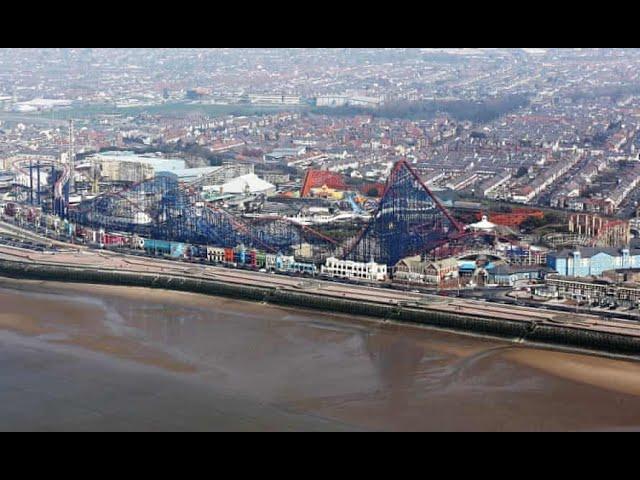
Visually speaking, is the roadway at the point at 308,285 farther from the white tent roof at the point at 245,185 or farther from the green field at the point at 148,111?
the green field at the point at 148,111

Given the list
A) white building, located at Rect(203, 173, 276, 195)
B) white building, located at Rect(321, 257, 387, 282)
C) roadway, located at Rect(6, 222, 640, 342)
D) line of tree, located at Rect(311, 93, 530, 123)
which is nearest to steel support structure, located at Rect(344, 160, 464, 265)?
white building, located at Rect(321, 257, 387, 282)

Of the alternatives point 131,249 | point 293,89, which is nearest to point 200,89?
point 293,89

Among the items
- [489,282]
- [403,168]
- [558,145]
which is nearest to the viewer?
[489,282]

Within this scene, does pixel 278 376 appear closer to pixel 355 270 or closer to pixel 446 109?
pixel 355 270
